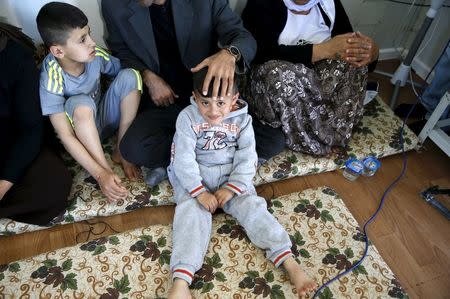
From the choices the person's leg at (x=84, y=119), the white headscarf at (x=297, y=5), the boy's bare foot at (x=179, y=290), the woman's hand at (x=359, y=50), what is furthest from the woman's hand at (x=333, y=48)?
the boy's bare foot at (x=179, y=290)

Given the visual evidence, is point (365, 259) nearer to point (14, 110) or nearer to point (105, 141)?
point (105, 141)

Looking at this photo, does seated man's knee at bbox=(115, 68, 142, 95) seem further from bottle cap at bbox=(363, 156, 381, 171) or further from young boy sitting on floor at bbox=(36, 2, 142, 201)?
bottle cap at bbox=(363, 156, 381, 171)

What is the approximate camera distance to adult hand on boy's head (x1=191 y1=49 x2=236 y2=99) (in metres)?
1.13

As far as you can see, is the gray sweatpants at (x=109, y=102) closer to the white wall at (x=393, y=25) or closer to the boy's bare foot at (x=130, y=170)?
the boy's bare foot at (x=130, y=170)

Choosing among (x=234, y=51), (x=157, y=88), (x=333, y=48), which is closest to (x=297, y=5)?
(x=333, y=48)

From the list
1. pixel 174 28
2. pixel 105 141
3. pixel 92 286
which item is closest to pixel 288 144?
pixel 174 28

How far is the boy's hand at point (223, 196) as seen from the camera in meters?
1.25

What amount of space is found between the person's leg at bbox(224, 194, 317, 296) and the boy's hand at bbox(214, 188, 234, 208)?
5 cm

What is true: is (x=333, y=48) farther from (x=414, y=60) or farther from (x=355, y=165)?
(x=414, y=60)

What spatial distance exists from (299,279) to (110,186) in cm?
74

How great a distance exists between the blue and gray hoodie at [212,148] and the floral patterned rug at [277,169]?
0.61ft

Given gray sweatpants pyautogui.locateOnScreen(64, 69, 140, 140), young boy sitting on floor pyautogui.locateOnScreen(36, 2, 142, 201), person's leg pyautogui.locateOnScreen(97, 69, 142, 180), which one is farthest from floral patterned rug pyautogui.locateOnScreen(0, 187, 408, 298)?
gray sweatpants pyautogui.locateOnScreen(64, 69, 140, 140)

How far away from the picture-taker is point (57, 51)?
1164 mm

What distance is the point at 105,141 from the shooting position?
160 cm
